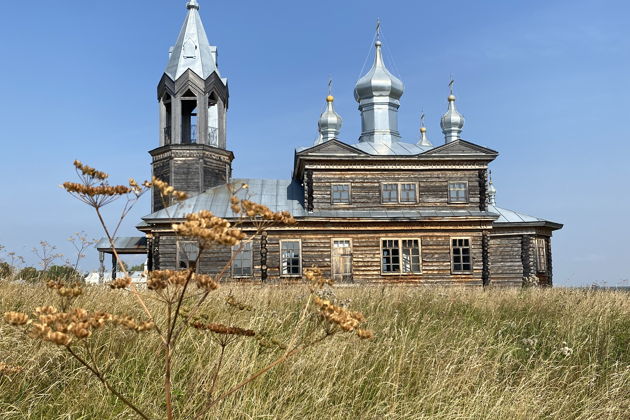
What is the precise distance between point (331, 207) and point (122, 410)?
2093 cm

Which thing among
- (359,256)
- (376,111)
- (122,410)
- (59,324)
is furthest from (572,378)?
(376,111)

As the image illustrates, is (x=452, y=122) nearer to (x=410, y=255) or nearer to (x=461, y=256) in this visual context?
(x=461, y=256)

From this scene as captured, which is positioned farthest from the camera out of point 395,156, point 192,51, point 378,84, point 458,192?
point 378,84

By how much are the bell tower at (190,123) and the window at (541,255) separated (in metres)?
15.7

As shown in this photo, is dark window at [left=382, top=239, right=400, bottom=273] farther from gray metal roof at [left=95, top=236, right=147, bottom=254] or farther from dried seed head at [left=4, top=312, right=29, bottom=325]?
dried seed head at [left=4, top=312, right=29, bottom=325]

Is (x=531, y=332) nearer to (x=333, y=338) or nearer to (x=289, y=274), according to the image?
(x=333, y=338)

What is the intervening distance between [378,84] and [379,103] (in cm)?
108

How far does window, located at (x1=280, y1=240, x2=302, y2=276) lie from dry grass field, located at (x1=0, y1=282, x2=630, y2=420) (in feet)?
55.2

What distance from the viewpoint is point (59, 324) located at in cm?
261

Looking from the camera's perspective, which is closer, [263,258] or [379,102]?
[263,258]

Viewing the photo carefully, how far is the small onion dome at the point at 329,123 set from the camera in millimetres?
32844

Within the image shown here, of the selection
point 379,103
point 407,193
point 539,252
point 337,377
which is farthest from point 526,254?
point 337,377

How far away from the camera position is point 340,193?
83.7 feet

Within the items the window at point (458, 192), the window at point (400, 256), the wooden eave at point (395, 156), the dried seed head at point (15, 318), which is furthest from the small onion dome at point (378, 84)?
the dried seed head at point (15, 318)
